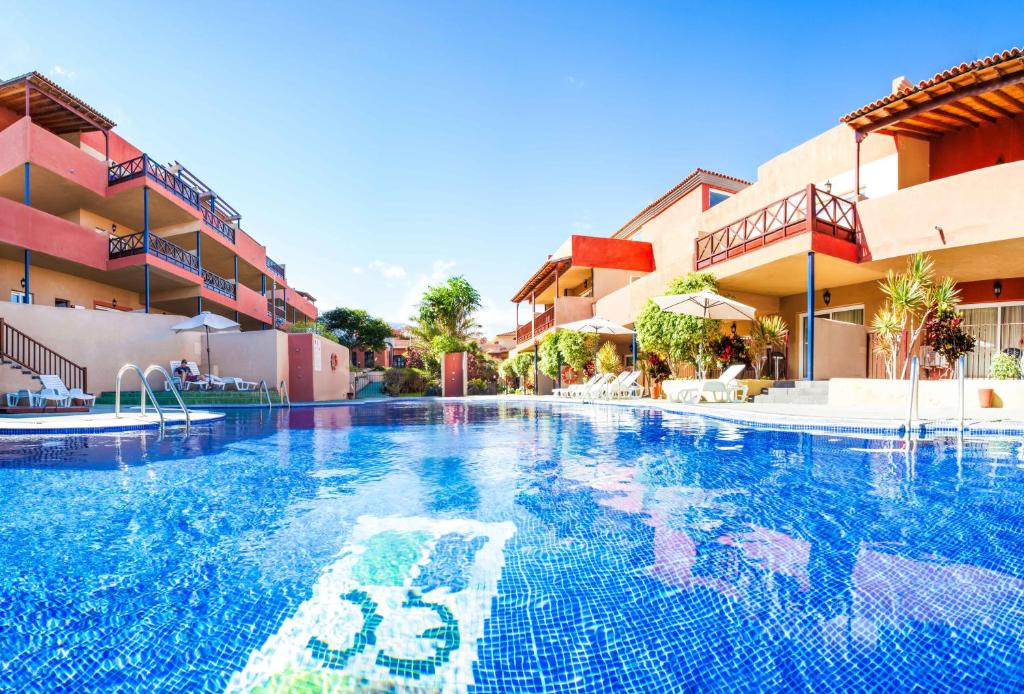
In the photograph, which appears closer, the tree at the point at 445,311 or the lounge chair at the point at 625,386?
the lounge chair at the point at 625,386

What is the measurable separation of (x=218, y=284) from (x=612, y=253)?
59.3 ft

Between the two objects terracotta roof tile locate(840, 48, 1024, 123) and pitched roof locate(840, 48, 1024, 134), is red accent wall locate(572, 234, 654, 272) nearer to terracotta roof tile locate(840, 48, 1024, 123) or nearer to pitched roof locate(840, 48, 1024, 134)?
pitched roof locate(840, 48, 1024, 134)

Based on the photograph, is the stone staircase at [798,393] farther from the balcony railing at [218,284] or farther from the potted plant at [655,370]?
the balcony railing at [218,284]

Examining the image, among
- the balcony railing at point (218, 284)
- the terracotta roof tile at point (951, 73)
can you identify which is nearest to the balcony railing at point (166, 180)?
the balcony railing at point (218, 284)

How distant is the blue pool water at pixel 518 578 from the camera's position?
6.40 feet

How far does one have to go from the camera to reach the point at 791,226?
11.6 meters

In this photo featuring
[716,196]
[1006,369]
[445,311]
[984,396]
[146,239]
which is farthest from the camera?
[445,311]

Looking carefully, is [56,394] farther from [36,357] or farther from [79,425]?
[79,425]

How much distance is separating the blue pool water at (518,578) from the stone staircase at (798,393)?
5527mm

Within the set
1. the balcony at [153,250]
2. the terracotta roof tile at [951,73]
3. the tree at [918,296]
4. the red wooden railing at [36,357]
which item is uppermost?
the terracotta roof tile at [951,73]

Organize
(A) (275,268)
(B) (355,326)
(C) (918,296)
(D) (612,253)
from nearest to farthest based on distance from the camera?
(C) (918,296) → (D) (612,253) → (A) (275,268) → (B) (355,326)

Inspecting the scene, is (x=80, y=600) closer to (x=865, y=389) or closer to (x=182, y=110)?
(x=865, y=389)

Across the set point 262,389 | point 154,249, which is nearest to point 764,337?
point 262,389

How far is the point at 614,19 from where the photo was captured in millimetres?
13211
